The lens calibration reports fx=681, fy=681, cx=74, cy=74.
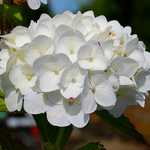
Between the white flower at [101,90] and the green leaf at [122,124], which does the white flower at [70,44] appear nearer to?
the white flower at [101,90]

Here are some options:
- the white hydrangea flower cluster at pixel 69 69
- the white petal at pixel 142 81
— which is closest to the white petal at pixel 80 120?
the white hydrangea flower cluster at pixel 69 69

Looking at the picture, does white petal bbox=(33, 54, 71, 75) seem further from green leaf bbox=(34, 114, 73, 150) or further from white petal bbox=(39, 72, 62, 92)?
green leaf bbox=(34, 114, 73, 150)

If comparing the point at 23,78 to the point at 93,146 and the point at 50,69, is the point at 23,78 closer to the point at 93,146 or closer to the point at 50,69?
the point at 50,69

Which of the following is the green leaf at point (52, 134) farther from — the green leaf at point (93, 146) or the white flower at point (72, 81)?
the white flower at point (72, 81)

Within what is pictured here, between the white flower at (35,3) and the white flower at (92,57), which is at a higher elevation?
the white flower at (35,3)

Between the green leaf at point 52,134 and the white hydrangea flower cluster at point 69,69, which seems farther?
the green leaf at point 52,134

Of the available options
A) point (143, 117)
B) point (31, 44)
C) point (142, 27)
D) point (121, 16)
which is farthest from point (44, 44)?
point (121, 16)

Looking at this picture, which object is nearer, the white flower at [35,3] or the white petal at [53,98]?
the white petal at [53,98]

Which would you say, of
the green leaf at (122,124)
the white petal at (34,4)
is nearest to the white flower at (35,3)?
the white petal at (34,4)
